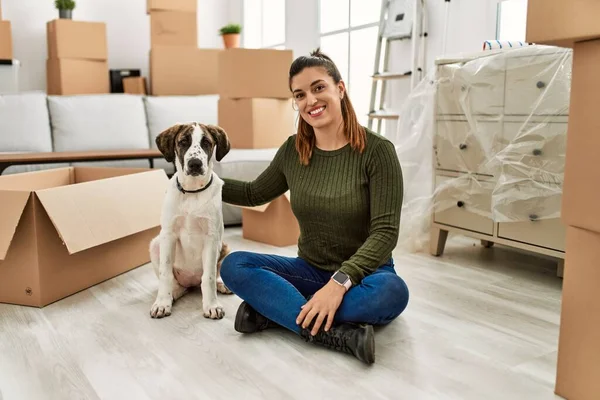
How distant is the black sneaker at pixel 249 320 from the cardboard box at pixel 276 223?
3.86 ft

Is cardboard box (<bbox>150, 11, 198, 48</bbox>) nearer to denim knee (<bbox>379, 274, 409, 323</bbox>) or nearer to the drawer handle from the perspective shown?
the drawer handle

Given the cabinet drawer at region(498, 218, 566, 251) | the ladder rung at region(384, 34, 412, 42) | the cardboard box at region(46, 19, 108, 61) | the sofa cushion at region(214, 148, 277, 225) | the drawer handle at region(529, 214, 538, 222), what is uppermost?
the cardboard box at region(46, 19, 108, 61)

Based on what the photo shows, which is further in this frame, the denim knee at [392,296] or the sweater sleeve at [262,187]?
the sweater sleeve at [262,187]

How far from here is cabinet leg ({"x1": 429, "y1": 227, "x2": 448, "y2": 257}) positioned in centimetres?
283

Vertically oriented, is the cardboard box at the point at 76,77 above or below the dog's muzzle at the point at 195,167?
above

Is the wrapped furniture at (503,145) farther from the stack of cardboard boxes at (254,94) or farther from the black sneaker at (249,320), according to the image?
the stack of cardboard boxes at (254,94)

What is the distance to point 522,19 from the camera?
9.51 ft

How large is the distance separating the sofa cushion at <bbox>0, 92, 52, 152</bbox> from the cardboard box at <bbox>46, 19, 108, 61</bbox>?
69 cm

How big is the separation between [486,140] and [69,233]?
173cm

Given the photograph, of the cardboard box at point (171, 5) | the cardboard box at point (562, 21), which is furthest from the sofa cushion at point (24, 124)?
the cardboard box at point (562, 21)

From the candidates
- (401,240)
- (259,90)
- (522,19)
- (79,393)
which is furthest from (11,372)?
(522,19)

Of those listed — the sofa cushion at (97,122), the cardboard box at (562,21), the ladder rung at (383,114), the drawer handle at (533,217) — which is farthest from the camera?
the sofa cushion at (97,122)

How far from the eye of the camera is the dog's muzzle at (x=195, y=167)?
192 centimetres

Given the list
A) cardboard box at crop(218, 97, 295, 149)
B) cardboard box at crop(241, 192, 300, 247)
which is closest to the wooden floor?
cardboard box at crop(241, 192, 300, 247)
